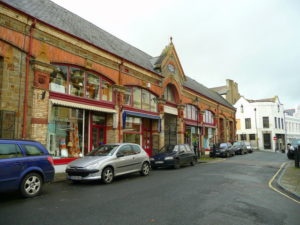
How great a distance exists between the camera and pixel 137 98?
17.3 metres

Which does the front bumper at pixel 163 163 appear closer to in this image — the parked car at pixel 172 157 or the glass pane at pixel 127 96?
the parked car at pixel 172 157

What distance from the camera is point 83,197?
658 cm

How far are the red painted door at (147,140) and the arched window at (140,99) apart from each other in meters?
1.80

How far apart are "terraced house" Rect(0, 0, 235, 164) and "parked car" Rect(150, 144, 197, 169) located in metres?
2.85

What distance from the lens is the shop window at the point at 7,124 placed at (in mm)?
9266

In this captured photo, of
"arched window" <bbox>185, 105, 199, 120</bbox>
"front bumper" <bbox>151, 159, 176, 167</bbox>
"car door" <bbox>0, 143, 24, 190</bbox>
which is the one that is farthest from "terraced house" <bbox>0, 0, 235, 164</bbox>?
"car door" <bbox>0, 143, 24, 190</bbox>

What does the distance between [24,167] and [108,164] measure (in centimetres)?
312

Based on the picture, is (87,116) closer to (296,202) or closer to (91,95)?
(91,95)

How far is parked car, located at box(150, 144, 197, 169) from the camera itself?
13.5 metres

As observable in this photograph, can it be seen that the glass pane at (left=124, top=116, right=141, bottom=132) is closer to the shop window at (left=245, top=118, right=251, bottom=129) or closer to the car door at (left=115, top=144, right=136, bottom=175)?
the car door at (left=115, top=144, right=136, bottom=175)

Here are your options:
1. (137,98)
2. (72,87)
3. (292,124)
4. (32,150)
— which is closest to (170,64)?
(137,98)

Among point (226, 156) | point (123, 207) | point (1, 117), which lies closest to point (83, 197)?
point (123, 207)

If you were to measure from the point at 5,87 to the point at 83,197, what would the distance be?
6158mm

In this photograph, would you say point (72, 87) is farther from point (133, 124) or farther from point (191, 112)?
point (191, 112)
